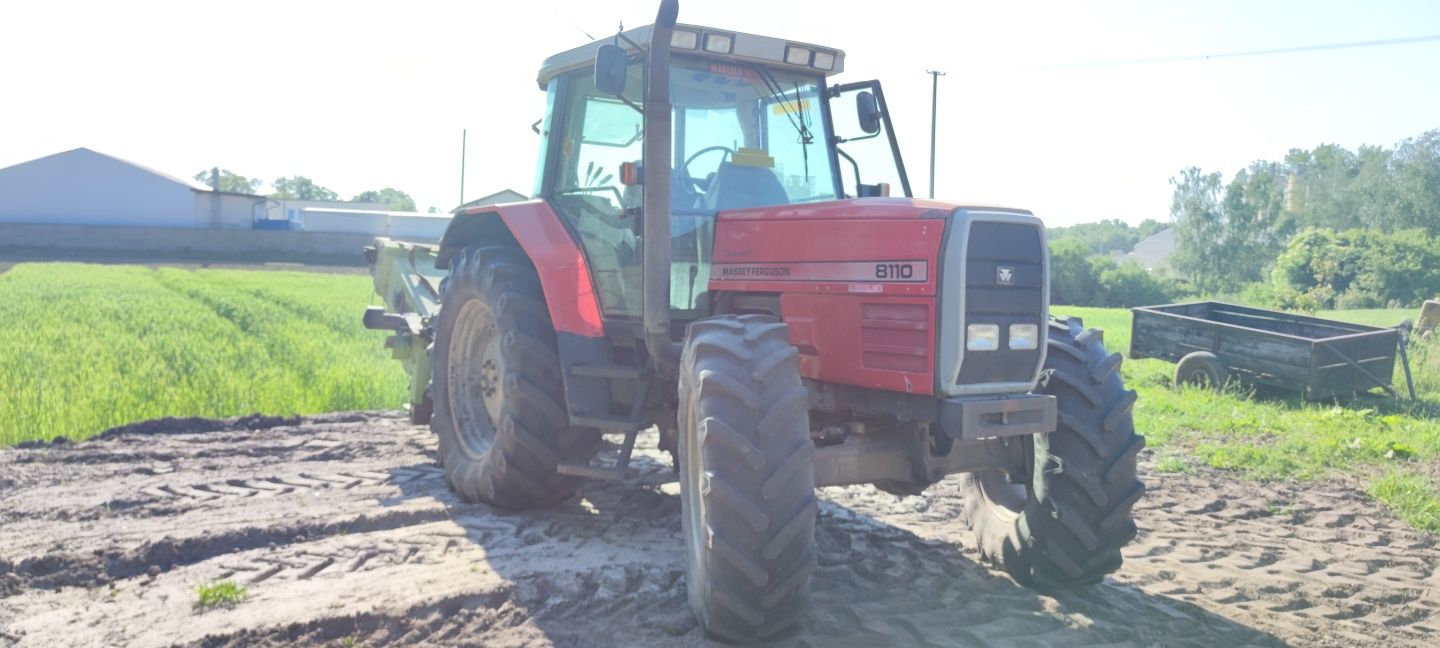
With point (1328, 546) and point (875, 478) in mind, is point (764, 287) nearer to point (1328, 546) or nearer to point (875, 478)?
point (875, 478)

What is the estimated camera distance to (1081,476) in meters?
4.62

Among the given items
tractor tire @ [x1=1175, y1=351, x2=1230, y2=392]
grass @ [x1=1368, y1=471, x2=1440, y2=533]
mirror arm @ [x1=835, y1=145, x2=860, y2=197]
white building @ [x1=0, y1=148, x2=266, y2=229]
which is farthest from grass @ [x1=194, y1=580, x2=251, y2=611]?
white building @ [x1=0, y1=148, x2=266, y2=229]

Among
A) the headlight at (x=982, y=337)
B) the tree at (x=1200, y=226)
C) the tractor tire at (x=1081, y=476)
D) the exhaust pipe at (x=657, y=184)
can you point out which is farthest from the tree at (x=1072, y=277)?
the headlight at (x=982, y=337)

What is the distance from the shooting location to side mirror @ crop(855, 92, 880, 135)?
18.6 feet

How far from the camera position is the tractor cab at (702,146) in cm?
527

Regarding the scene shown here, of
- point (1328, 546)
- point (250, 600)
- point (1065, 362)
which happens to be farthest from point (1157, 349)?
point (250, 600)

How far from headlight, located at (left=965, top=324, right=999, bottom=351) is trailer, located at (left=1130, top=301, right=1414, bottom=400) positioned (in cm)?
799

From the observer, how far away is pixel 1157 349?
A: 12.7 metres

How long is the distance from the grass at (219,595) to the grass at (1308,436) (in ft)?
20.1

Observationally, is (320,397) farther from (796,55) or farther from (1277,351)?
(1277,351)

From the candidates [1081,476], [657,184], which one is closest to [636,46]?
[657,184]

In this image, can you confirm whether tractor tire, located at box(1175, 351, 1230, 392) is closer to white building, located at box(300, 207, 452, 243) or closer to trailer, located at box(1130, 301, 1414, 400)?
trailer, located at box(1130, 301, 1414, 400)

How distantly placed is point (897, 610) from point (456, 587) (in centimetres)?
182

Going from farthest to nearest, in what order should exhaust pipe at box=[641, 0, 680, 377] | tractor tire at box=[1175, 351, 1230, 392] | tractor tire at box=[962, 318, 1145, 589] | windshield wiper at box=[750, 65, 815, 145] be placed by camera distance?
1. tractor tire at box=[1175, 351, 1230, 392]
2. windshield wiper at box=[750, 65, 815, 145]
3. exhaust pipe at box=[641, 0, 680, 377]
4. tractor tire at box=[962, 318, 1145, 589]
